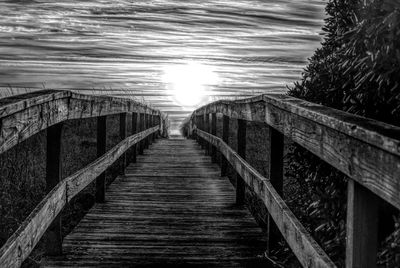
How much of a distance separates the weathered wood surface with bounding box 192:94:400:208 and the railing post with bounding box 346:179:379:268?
0.09 meters

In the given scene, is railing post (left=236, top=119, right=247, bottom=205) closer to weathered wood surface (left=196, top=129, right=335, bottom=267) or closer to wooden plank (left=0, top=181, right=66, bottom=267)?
weathered wood surface (left=196, top=129, right=335, bottom=267)

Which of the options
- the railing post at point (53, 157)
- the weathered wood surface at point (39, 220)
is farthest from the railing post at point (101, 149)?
the railing post at point (53, 157)

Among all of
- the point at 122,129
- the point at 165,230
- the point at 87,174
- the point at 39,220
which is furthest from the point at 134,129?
the point at 39,220

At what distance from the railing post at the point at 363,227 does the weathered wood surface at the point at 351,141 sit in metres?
0.09

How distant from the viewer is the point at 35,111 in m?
3.17

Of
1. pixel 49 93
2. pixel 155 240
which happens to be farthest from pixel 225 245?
pixel 49 93

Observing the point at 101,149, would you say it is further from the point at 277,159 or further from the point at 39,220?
the point at 39,220

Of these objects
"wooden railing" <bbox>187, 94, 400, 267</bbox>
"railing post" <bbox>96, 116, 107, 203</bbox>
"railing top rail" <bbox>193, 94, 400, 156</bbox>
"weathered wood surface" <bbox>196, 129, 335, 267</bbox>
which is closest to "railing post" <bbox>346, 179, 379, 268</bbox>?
"wooden railing" <bbox>187, 94, 400, 267</bbox>

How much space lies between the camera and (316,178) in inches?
148

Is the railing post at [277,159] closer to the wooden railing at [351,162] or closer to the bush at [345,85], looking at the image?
the bush at [345,85]

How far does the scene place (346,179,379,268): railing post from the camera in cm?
206

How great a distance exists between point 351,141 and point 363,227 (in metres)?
0.33

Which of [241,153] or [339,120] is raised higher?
[339,120]

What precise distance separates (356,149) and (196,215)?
3.85m
